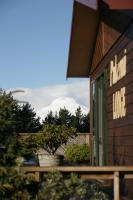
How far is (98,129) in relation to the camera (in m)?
21.1

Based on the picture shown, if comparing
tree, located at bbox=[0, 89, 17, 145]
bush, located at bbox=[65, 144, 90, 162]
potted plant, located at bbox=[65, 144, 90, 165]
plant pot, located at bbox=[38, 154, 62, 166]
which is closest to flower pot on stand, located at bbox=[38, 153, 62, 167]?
plant pot, located at bbox=[38, 154, 62, 166]

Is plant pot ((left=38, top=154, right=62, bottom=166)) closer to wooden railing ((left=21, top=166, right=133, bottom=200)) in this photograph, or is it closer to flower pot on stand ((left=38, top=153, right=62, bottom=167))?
flower pot on stand ((left=38, top=153, right=62, bottom=167))

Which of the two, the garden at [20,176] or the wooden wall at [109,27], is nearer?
the garden at [20,176]

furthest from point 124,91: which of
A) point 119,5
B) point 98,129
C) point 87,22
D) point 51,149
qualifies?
point 51,149

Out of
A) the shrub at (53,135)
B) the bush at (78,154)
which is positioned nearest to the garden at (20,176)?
the shrub at (53,135)

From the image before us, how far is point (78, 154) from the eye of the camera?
3077cm

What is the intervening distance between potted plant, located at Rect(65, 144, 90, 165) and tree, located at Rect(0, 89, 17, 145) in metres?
21.3

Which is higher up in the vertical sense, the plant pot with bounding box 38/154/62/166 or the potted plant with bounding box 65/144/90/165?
the potted plant with bounding box 65/144/90/165

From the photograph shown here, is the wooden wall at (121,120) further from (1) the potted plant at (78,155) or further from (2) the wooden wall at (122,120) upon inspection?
(1) the potted plant at (78,155)

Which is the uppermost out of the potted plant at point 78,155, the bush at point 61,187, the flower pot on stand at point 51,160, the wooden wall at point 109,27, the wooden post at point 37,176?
the wooden wall at point 109,27

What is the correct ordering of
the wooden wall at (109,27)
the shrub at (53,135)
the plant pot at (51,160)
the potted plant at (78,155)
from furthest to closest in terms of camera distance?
the potted plant at (78,155), the shrub at (53,135), the plant pot at (51,160), the wooden wall at (109,27)

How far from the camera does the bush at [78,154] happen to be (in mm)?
30303

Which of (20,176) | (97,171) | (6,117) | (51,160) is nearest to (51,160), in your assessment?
(51,160)

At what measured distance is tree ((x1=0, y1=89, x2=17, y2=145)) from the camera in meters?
8.63
